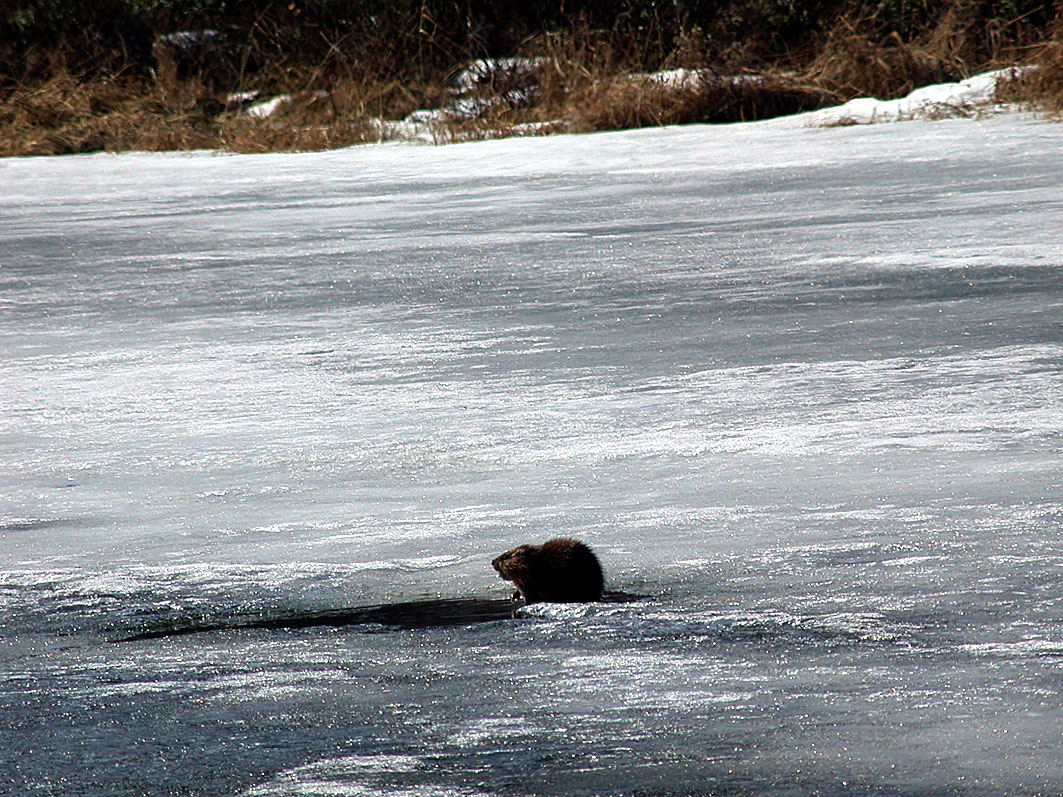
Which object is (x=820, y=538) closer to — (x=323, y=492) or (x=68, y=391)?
(x=323, y=492)

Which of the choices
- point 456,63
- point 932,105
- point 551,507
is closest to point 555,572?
point 551,507

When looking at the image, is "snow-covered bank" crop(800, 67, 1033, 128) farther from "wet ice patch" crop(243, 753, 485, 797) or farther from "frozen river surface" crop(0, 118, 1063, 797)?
"wet ice patch" crop(243, 753, 485, 797)

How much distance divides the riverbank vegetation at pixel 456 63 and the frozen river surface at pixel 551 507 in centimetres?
526

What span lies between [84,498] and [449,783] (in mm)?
1545

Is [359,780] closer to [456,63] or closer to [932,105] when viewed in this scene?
[932,105]

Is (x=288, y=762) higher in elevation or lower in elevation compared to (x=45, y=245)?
lower

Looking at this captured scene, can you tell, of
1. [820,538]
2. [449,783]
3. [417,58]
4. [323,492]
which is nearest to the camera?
[449,783]

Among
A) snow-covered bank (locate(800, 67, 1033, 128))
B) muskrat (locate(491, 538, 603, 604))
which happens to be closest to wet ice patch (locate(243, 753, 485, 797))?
muskrat (locate(491, 538, 603, 604))

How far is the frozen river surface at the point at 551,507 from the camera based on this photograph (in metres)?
1.69

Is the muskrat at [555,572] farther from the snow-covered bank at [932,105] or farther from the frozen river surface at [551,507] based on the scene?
the snow-covered bank at [932,105]

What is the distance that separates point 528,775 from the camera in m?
1.59

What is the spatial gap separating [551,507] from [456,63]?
41.0 feet

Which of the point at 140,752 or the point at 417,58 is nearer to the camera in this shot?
the point at 140,752

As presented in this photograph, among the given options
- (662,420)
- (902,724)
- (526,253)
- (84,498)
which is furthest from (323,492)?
(526,253)
